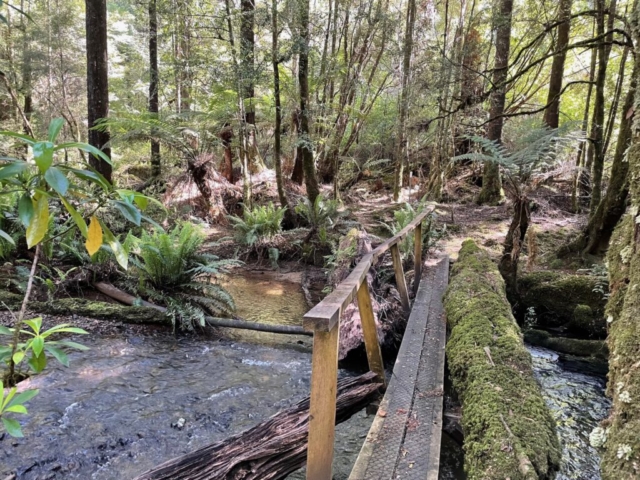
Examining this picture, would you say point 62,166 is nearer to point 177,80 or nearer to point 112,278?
point 112,278

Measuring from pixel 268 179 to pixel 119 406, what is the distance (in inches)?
331

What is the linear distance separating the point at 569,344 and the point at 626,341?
3629 mm

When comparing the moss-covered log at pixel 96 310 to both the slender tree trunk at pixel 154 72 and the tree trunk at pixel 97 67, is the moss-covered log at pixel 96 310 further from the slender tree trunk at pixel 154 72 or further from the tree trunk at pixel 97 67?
the slender tree trunk at pixel 154 72

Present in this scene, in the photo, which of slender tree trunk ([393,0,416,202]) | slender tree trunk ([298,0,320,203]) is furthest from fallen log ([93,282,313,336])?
slender tree trunk ([393,0,416,202])

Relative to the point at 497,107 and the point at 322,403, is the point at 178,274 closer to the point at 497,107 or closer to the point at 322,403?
the point at 322,403

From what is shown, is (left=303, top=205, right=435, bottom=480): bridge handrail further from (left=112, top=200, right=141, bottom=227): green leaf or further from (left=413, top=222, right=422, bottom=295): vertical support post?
(left=413, top=222, right=422, bottom=295): vertical support post

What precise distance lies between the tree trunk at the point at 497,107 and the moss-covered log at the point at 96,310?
6650mm

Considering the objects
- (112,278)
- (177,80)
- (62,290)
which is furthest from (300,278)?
(177,80)

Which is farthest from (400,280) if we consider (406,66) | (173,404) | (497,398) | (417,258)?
(406,66)

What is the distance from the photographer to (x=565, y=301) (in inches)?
207

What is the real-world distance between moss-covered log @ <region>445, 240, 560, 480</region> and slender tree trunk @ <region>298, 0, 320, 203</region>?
532 cm

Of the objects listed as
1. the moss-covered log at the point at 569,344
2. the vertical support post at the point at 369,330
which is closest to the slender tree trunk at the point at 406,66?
the moss-covered log at the point at 569,344

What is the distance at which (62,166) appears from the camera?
4.05 feet

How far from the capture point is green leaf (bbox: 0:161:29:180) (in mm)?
1053
